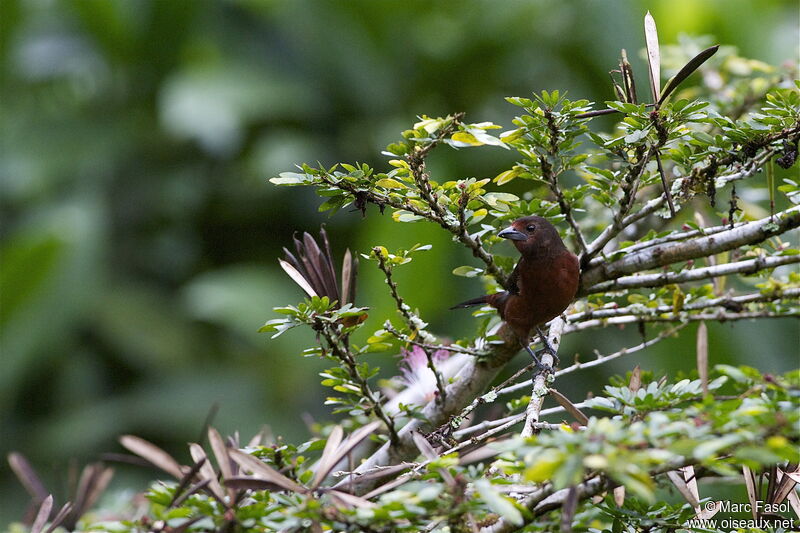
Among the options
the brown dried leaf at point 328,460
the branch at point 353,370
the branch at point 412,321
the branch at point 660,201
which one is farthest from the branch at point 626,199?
the brown dried leaf at point 328,460

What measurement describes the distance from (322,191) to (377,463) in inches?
22.5

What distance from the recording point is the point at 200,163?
6.42 m

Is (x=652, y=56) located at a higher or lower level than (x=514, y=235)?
higher

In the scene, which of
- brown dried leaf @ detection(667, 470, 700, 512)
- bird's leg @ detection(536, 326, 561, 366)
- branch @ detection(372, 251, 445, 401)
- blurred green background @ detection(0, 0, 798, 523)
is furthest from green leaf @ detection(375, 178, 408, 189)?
blurred green background @ detection(0, 0, 798, 523)

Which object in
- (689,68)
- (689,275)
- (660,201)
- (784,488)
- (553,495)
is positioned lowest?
(784,488)

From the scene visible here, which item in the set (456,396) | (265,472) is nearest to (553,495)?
(265,472)

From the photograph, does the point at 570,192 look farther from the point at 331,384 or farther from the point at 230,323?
the point at 230,323

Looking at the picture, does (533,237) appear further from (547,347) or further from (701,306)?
(701,306)

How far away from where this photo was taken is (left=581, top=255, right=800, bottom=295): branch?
57.9 inches

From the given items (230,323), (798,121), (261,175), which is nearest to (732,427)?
(798,121)

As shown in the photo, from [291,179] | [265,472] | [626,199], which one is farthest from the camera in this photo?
[626,199]

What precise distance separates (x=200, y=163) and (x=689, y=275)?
17.6 ft

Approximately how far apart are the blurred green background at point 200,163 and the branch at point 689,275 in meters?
3.04

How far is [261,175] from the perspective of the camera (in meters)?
5.93
